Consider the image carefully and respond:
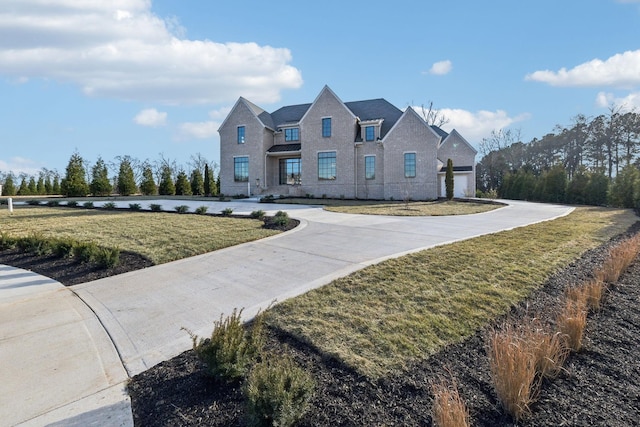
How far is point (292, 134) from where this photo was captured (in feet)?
96.7

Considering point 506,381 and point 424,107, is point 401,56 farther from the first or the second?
point 424,107

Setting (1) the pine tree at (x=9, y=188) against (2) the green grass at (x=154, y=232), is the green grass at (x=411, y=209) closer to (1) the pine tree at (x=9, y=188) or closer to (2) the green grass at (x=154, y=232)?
(2) the green grass at (x=154, y=232)

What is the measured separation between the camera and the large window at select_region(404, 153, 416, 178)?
→ 973 inches

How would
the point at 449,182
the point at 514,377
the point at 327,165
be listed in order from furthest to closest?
the point at 327,165 < the point at 449,182 < the point at 514,377

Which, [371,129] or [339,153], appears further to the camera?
[339,153]

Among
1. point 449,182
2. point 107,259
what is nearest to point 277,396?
point 107,259

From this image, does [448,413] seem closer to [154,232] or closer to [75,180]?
[154,232]

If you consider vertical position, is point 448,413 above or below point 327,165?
below

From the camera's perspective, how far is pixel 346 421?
235cm

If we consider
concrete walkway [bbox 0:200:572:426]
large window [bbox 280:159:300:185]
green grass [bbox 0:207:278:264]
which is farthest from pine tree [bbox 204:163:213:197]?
concrete walkway [bbox 0:200:572:426]

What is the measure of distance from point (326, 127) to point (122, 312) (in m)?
24.1

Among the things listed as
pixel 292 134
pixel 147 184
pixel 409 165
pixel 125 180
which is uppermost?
pixel 292 134

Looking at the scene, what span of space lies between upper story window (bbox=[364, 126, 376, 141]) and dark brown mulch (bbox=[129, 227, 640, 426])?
77.7ft

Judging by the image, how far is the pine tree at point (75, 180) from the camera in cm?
2961
